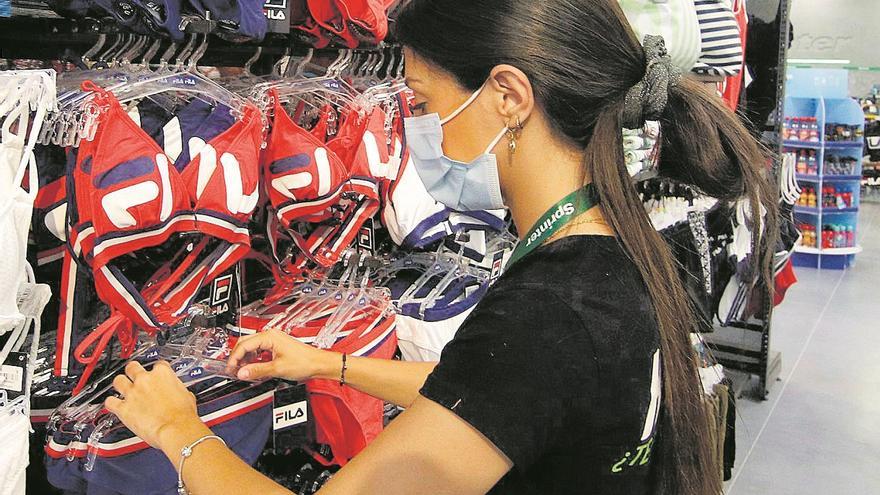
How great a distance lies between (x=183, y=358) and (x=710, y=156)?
3.64 ft

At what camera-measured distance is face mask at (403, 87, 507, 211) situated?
1.23 metres

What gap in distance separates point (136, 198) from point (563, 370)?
31.6 inches

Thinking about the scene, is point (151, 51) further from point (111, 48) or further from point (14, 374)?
point (14, 374)

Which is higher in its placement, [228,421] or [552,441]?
[552,441]

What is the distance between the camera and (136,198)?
55.1 inches

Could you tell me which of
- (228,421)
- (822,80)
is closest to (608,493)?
(228,421)

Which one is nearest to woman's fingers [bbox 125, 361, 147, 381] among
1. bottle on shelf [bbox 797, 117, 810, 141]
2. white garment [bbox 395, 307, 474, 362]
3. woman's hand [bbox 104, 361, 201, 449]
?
woman's hand [bbox 104, 361, 201, 449]

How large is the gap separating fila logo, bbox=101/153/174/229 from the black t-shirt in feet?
2.18

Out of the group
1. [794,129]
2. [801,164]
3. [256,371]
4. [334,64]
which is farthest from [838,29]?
[256,371]

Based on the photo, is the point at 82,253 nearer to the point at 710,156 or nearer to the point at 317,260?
the point at 317,260

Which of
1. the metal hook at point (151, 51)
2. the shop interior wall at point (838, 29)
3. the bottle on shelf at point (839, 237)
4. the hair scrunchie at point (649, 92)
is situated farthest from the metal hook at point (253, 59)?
the shop interior wall at point (838, 29)

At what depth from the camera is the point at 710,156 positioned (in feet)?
4.19

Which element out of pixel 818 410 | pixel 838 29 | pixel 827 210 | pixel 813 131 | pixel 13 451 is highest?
pixel 838 29

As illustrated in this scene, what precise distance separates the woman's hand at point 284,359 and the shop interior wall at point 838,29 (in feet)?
36.1
